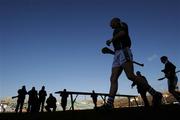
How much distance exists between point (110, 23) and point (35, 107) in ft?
36.9

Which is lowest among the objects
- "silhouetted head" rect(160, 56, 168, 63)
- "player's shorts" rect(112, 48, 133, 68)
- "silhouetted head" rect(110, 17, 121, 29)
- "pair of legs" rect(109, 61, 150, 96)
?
"pair of legs" rect(109, 61, 150, 96)

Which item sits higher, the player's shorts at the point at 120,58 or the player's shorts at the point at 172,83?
the player's shorts at the point at 120,58

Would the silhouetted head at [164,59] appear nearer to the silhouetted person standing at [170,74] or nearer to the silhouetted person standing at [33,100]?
the silhouetted person standing at [170,74]

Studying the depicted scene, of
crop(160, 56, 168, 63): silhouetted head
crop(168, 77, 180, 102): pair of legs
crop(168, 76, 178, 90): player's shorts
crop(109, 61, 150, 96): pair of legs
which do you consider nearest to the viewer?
crop(109, 61, 150, 96): pair of legs

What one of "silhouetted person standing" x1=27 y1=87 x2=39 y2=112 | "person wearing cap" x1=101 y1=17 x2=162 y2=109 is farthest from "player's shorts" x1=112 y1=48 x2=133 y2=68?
"silhouetted person standing" x1=27 y1=87 x2=39 y2=112

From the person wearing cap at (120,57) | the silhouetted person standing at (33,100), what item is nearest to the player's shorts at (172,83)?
the person wearing cap at (120,57)

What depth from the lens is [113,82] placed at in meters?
6.07

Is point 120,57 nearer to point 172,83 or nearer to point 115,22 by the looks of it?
point 115,22

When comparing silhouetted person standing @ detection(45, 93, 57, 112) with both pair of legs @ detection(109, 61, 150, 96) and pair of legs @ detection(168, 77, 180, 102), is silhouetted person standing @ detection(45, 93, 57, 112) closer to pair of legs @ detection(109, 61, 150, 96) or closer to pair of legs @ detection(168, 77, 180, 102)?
pair of legs @ detection(168, 77, 180, 102)

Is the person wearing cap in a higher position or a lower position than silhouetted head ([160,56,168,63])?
lower

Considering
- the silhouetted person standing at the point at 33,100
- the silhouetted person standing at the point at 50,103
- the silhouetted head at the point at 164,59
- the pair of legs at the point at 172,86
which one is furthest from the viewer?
the silhouetted person standing at the point at 50,103

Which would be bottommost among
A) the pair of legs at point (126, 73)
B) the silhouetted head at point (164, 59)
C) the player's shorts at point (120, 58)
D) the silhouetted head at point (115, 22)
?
Answer: the pair of legs at point (126, 73)

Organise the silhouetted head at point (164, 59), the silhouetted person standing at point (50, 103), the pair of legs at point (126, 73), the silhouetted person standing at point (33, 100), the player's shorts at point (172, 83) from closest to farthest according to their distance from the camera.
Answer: the pair of legs at point (126, 73) → the player's shorts at point (172, 83) → the silhouetted head at point (164, 59) → the silhouetted person standing at point (33, 100) → the silhouetted person standing at point (50, 103)

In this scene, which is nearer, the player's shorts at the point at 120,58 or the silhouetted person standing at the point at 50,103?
the player's shorts at the point at 120,58
